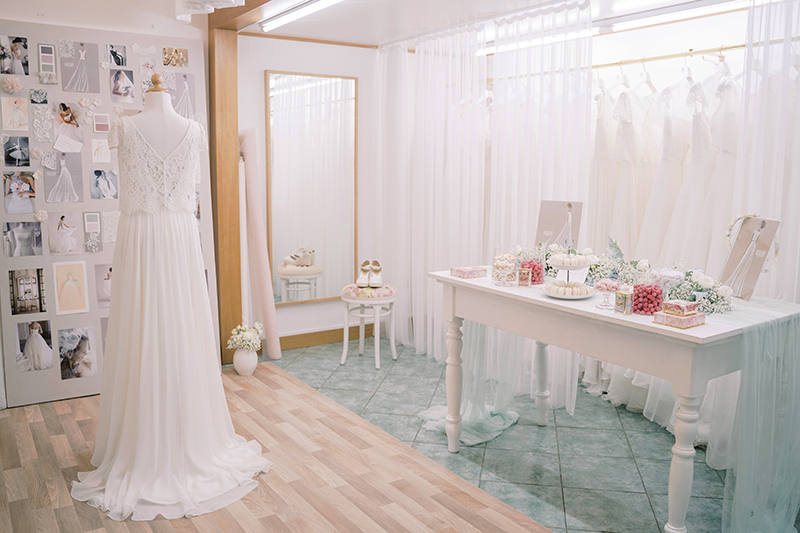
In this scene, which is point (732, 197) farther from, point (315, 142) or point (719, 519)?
point (315, 142)

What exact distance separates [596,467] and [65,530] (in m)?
2.36

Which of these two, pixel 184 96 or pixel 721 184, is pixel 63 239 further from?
pixel 721 184

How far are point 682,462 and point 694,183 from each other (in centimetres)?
170

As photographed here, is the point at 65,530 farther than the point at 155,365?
No

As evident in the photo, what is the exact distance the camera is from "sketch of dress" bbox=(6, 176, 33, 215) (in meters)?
3.72

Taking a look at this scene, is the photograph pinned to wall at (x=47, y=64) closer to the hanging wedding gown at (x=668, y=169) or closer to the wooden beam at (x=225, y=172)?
the wooden beam at (x=225, y=172)

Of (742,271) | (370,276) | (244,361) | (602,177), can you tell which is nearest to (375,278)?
(370,276)

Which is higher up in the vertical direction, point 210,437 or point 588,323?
point 588,323

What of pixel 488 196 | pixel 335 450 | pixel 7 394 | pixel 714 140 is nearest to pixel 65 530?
pixel 335 450

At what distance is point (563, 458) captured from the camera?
3.13 metres

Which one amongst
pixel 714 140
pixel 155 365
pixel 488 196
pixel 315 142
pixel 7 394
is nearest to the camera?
pixel 155 365

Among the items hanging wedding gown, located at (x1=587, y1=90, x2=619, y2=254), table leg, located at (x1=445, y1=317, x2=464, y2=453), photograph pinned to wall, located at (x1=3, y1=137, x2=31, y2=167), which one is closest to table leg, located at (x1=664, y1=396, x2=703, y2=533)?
table leg, located at (x1=445, y1=317, x2=464, y2=453)

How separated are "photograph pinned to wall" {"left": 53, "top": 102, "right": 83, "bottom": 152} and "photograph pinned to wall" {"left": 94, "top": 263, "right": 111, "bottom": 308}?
0.76 m

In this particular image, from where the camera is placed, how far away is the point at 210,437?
2.88 m
